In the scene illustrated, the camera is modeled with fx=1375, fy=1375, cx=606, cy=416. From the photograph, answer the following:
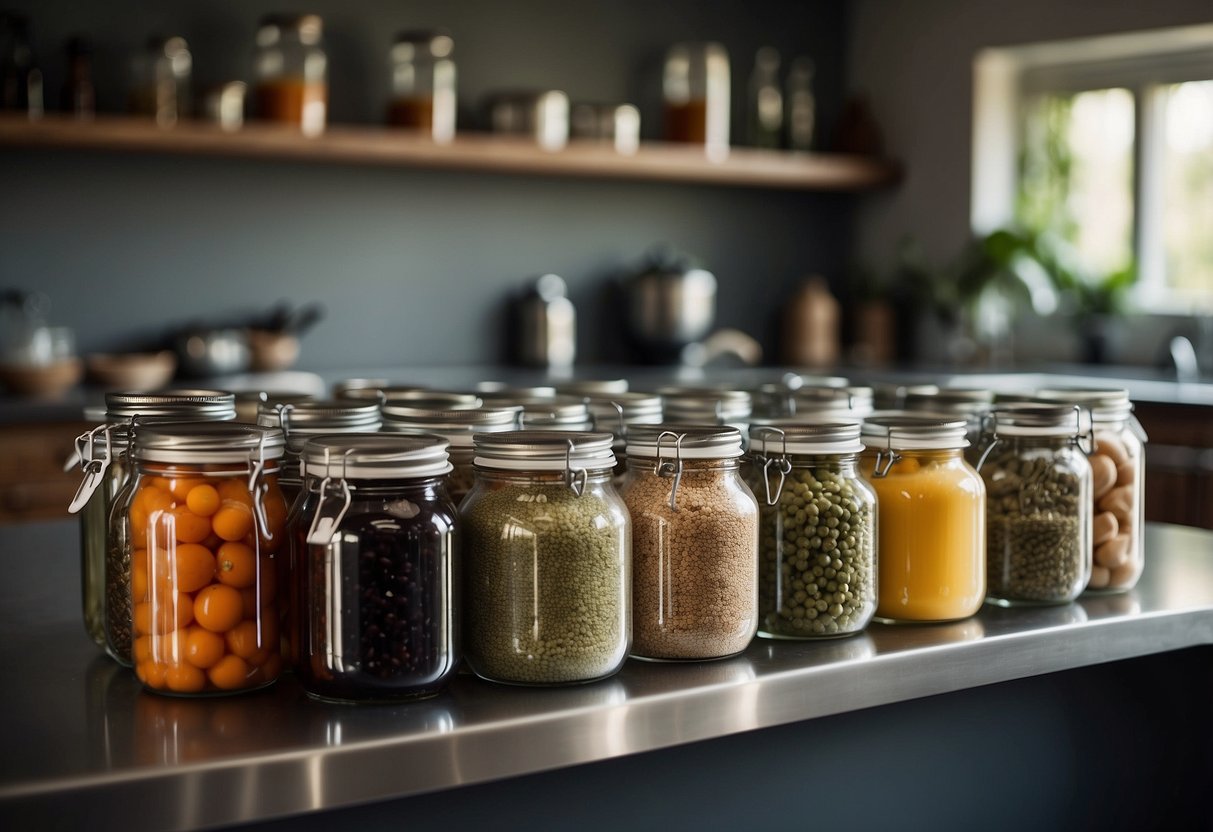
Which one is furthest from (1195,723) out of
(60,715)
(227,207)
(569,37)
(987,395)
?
(569,37)

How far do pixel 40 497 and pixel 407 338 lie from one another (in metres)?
1.43

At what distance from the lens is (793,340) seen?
4.79 m

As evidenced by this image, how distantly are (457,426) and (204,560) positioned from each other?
0.84 feet

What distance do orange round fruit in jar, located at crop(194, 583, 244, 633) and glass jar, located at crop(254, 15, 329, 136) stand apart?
2.89 metres

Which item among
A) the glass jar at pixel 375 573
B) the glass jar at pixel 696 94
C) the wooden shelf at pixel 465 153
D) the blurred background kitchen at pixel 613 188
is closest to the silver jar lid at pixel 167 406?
the glass jar at pixel 375 573

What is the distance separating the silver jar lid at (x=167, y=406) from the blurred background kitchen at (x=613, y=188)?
7.07 feet

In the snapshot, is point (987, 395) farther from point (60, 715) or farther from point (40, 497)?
point (40, 497)

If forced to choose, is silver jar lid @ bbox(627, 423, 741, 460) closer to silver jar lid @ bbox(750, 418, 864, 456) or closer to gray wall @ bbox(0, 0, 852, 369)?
silver jar lid @ bbox(750, 418, 864, 456)

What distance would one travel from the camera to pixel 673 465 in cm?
105

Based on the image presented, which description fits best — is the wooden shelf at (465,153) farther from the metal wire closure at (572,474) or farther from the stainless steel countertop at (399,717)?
the metal wire closure at (572,474)

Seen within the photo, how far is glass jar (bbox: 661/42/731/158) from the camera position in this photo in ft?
14.4

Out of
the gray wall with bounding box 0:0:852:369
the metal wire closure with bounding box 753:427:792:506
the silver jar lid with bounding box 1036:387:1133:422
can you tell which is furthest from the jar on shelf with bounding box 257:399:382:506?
the gray wall with bounding box 0:0:852:369

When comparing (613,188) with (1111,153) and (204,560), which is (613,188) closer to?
(1111,153)

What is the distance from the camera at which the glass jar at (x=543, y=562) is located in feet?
3.17
